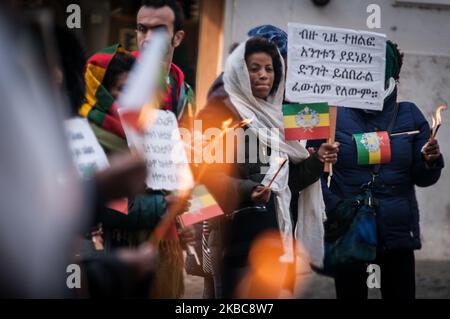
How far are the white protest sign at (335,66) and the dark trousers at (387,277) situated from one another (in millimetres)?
860

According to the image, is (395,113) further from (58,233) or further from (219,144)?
(58,233)

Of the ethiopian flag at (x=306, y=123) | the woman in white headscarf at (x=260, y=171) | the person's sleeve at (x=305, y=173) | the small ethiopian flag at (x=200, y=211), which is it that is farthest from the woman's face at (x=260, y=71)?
the small ethiopian flag at (x=200, y=211)

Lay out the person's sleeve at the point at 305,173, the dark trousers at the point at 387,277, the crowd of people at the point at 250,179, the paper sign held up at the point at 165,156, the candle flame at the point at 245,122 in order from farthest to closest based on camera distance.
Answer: the dark trousers at the point at 387,277 → the person's sleeve at the point at 305,173 → the candle flame at the point at 245,122 → the paper sign held up at the point at 165,156 → the crowd of people at the point at 250,179

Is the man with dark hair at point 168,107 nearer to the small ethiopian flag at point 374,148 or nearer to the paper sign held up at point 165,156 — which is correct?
the paper sign held up at point 165,156

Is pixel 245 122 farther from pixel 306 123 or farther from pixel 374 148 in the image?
pixel 374 148

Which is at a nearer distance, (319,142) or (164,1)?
(164,1)

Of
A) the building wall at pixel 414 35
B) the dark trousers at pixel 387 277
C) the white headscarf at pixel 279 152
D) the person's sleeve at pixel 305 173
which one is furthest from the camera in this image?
the building wall at pixel 414 35

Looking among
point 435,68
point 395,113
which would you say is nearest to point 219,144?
point 395,113

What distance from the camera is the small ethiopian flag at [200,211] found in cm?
418

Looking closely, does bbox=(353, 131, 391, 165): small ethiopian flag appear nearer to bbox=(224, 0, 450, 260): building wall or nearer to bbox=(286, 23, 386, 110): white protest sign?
bbox=(286, 23, 386, 110): white protest sign

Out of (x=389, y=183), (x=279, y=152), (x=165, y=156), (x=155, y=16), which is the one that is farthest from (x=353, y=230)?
(x=155, y=16)

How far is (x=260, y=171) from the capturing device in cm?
457
